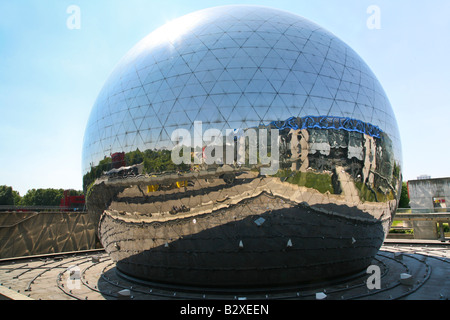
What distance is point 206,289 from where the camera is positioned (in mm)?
10383

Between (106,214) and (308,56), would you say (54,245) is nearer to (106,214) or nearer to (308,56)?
(106,214)

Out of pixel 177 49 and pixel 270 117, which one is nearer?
pixel 270 117

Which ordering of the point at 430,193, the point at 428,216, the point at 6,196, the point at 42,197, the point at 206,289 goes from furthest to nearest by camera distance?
1. the point at 42,197
2. the point at 6,196
3. the point at 430,193
4. the point at 428,216
5. the point at 206,289

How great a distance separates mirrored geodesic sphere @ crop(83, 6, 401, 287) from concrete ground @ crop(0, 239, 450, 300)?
46 centimetres

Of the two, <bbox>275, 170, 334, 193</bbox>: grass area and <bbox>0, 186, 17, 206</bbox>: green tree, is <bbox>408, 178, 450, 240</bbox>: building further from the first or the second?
<bbox>0, 186, 17, 206</bbox>: green tree

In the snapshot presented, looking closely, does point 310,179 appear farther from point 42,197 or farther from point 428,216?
point 42,197

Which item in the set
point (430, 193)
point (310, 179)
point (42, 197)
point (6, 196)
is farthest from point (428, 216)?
point (42, 197)

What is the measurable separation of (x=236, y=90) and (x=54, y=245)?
20356mm

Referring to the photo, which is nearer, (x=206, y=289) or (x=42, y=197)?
(x=206, y=289)

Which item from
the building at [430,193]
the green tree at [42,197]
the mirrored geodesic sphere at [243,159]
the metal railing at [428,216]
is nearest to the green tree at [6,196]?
the green tree at [42,197]

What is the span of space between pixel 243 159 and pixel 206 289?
15.6 feet

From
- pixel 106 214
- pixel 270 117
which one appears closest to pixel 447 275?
pixel 270 117
